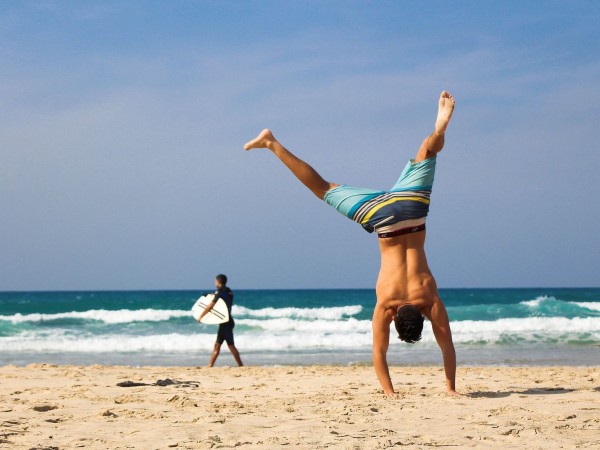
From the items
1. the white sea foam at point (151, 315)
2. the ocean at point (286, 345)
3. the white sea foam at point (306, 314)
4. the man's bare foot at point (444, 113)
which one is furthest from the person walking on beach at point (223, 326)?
the white sea foam at point (306, 314)

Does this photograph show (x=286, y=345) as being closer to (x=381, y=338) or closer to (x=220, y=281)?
(x=220, y=281)

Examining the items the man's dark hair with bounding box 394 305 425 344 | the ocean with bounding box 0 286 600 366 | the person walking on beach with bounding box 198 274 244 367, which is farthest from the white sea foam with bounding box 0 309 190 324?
the man's dark hair with bounding box 394 305 425 344

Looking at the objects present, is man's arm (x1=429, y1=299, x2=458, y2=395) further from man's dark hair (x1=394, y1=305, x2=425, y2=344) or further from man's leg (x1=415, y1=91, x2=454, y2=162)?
man's leg (x1=415, y1=91, x2=454, y2=162)

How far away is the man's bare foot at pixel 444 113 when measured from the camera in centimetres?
670

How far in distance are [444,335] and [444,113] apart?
2023 millimetres

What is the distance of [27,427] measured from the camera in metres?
5.61

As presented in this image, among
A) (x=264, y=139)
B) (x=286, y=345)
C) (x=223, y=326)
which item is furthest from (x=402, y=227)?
(x=286, y=345)

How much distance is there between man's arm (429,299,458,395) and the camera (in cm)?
680

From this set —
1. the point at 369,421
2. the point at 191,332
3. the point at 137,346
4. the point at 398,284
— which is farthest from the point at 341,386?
the point at 191,332

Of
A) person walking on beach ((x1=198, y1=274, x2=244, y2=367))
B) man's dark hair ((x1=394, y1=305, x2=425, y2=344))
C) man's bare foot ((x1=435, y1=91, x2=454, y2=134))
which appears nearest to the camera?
man's dark hair ((x1=394, y1=305, x2=425, y2=344))

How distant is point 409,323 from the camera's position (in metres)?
6.50

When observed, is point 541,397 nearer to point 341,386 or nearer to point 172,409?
point 341,386

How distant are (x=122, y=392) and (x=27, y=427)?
2.58 meters

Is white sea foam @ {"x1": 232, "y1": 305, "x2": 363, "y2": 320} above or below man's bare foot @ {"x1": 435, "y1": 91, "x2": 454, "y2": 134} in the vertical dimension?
below
